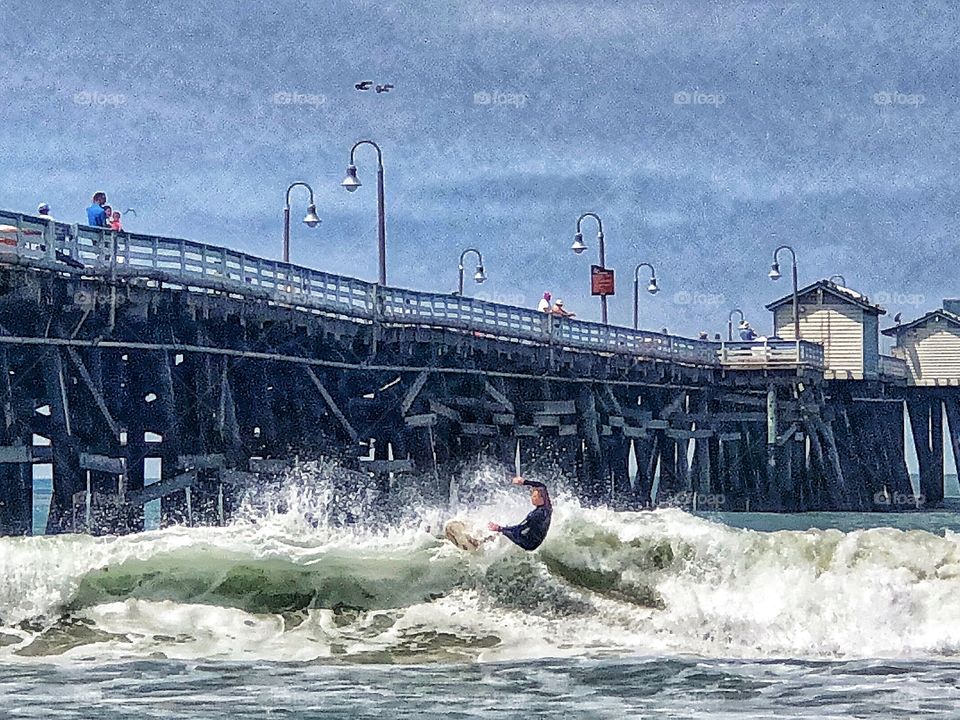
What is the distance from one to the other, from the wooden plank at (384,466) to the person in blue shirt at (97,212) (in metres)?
7.63

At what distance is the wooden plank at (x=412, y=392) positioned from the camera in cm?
3384

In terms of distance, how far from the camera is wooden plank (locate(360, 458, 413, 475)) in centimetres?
3234

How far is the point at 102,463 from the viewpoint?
81.8ft

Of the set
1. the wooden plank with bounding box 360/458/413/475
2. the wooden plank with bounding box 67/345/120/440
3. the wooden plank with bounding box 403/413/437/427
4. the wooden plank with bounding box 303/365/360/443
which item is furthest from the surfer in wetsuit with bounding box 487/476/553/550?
the wooden plank with bounding box 403/413/437/427

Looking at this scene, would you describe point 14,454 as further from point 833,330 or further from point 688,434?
point 833,330

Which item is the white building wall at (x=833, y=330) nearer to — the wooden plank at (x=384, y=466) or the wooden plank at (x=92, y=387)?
the wooden plank at (x=384, y=466)

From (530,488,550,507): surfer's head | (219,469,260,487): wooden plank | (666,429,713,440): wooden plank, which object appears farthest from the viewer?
(666,429,713,440): wooden plank

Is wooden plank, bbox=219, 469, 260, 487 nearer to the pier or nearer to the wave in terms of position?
the pier

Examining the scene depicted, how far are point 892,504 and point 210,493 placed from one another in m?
36.7

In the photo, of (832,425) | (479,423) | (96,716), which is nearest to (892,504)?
(832,425)

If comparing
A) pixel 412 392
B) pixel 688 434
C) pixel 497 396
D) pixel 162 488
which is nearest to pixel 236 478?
pixel 162 488

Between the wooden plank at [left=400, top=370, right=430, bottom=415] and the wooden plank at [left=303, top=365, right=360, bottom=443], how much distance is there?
2.43m

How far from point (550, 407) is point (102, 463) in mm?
16592

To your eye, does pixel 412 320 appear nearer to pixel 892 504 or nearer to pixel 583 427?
pixel 583 427
